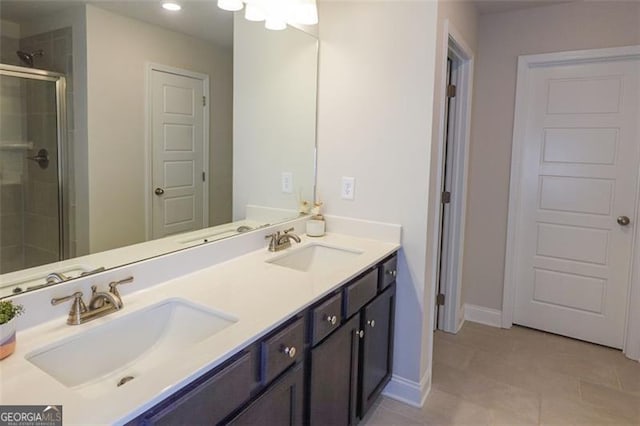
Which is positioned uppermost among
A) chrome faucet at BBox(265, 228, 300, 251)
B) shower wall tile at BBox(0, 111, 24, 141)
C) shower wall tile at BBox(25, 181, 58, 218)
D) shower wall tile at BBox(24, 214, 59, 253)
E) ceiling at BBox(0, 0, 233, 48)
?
ceiling at BBox(0, 0, 233, 48)

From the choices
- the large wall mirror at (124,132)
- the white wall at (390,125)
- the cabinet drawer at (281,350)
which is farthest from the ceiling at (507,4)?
the cabinet drawer at (281,350)

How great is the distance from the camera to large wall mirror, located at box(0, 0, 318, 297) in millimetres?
1188

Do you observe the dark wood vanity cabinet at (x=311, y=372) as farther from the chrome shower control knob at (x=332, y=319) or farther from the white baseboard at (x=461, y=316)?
the white baseboard at (x=461, y=316)

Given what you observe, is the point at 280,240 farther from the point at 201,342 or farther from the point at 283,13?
the point at 283,13

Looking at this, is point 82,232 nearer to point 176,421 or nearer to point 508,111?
point 176,421

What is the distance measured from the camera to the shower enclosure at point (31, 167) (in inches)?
45.0

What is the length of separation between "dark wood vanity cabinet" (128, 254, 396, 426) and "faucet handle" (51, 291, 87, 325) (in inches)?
18.7

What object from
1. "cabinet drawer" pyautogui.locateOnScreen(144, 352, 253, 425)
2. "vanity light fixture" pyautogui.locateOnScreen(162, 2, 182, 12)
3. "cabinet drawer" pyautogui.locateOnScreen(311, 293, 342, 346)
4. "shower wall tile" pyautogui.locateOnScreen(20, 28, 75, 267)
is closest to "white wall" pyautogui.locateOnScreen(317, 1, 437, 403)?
"cabinet drawer" pyautogui.locateOnScreen(311, 293, 342, 346)

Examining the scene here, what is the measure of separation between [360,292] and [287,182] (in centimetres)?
90

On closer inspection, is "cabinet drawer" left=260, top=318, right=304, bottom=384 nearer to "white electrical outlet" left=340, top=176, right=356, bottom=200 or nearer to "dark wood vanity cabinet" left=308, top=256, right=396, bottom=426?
"dark wood vanity cabinet" left=308, top=256, right=396, bottom=426

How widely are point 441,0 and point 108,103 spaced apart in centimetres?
168

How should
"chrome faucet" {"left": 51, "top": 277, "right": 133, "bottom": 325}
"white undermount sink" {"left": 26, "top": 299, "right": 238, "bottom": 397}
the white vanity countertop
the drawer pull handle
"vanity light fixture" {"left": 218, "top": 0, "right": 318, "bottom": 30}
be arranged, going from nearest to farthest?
the white vanity countertop, "white undermount sink" {"left": 26, "top": 299, "right": 238, "bottom": 397}, "chrome faucet" {"left": 51, "top": 277, "right": 133, "bottom": 325}, the drawer pull handle, "vanity light fixture" {"left": 218, "top": 0, "right": 318, "bottom": 30}

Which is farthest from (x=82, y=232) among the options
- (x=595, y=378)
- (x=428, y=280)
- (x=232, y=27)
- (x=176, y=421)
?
(x=595, y=378)

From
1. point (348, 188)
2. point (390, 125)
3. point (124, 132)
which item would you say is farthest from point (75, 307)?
point (390, 125)
